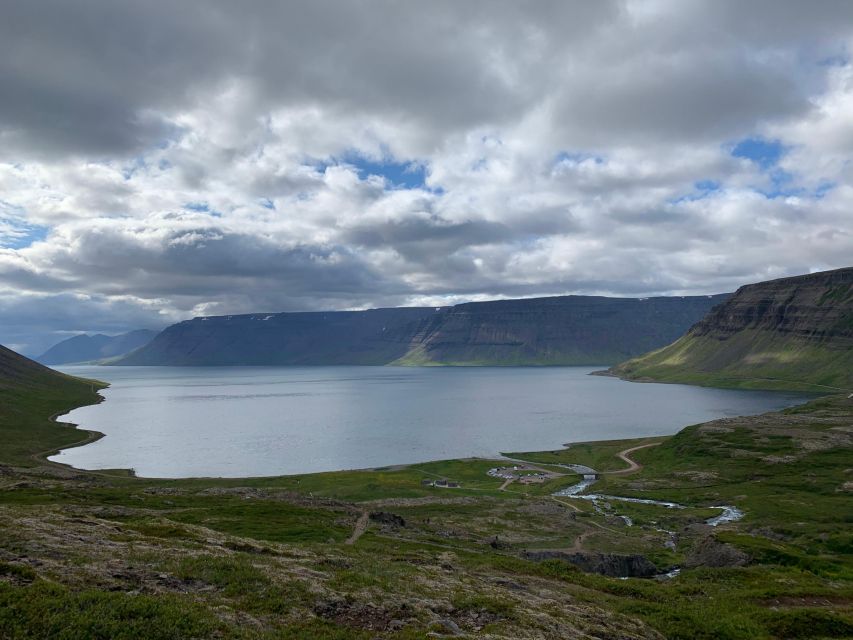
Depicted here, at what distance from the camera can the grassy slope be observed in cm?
2469

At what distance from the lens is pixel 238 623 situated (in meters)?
24.2

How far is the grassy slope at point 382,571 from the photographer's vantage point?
24688 mm

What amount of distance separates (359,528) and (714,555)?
145 feet

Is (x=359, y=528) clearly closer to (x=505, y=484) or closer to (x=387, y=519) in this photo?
(x=387, y=519)

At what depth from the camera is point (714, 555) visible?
62.7m

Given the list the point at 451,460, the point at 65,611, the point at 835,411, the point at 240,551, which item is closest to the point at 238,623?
the point at 65,611

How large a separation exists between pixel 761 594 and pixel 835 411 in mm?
200018

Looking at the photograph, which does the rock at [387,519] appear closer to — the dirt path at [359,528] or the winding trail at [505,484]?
the dirt path at [359,528]

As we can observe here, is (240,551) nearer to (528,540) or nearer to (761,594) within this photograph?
(761,594)

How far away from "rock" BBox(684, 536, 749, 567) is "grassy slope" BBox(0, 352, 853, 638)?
1.72 metres

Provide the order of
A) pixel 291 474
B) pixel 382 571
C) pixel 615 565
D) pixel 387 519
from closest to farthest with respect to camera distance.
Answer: pixel 382 571 < pixel 615 565 < pixel 387 519 < pixel 291 474

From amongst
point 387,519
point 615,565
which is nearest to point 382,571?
point 615,565

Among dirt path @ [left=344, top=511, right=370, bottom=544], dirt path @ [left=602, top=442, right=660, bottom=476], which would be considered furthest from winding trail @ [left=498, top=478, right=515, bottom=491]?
dirt path @ [left=344, top=511, right=370, bottom=544]

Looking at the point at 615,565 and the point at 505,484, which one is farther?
the point at 505,484
